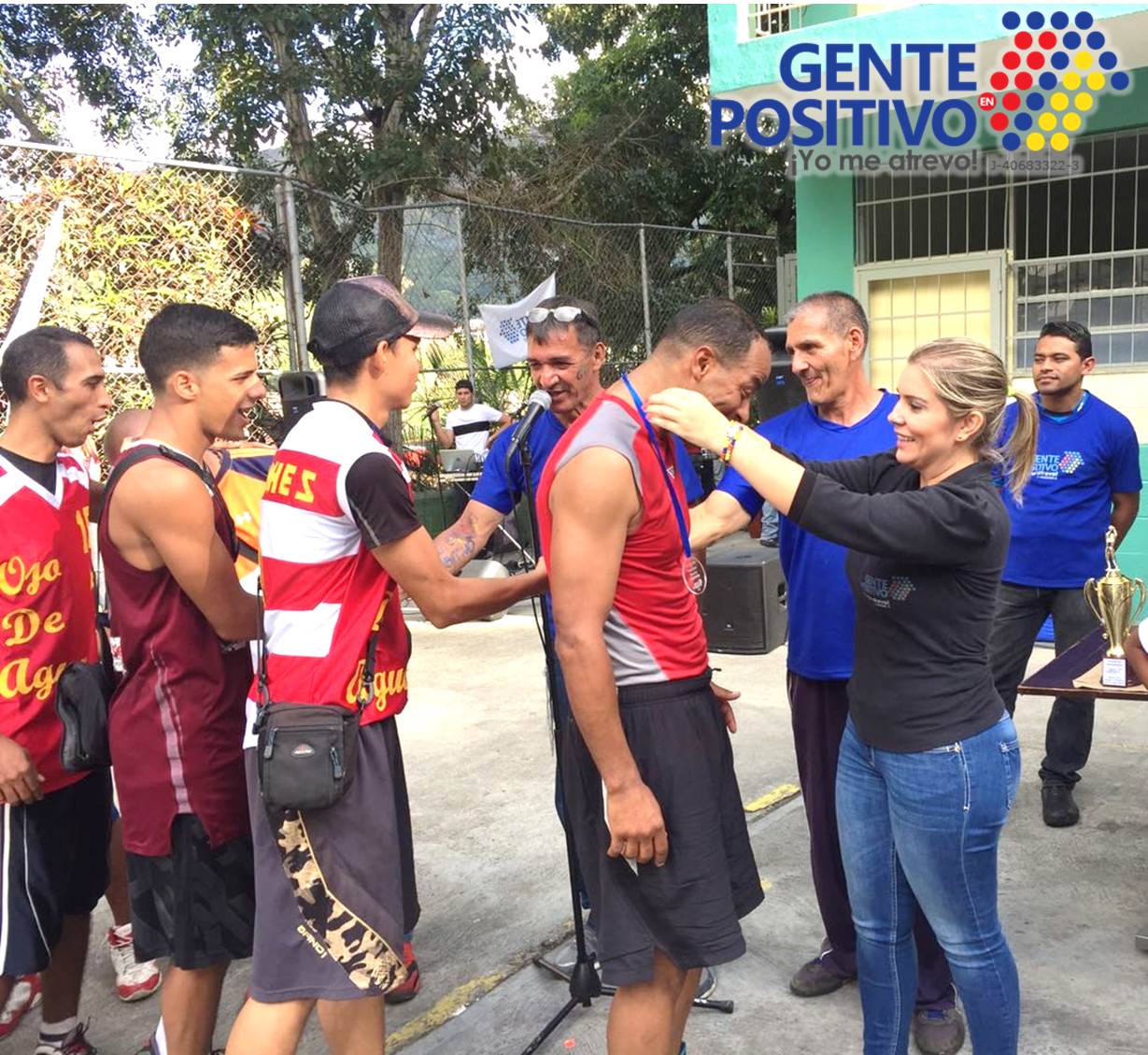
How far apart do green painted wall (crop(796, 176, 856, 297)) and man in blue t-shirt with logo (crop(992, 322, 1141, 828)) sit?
388 cm

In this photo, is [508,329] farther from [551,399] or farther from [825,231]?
[551,399]

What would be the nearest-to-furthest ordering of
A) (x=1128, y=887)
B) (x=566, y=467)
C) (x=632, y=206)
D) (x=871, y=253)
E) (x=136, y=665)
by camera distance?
(x=566, y=467) → (x=136, y=665) → (x=1128, y=887) → (x=871, y=253) → (x=632, y=206)

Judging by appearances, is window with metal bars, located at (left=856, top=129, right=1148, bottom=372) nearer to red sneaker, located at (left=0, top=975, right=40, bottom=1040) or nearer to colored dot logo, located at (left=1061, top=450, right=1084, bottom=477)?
colored dot logo, located at (left=1061, top=450, right=1084, bottom=477)

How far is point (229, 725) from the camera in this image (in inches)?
101

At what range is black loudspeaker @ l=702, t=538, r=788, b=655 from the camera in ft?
12.2

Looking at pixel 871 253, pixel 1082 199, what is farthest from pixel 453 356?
pixel 1082 199

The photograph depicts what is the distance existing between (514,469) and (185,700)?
1.36m

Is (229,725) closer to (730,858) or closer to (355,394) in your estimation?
(355,394)

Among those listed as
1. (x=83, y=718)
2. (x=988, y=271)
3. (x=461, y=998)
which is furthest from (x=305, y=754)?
(x=988, y=271)

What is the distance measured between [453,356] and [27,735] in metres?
9.44

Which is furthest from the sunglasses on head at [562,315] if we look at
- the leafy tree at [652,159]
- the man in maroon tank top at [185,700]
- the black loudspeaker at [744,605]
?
the leafy tree at [652,159]

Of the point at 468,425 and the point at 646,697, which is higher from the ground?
the point at 468,425

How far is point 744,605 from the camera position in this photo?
3.75 m

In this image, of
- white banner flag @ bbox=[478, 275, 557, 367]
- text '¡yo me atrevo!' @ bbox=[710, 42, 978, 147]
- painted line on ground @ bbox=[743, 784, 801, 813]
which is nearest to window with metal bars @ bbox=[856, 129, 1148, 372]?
text '¡yo me atrevo!' @ bbox=[710, 42, 978, 147]
